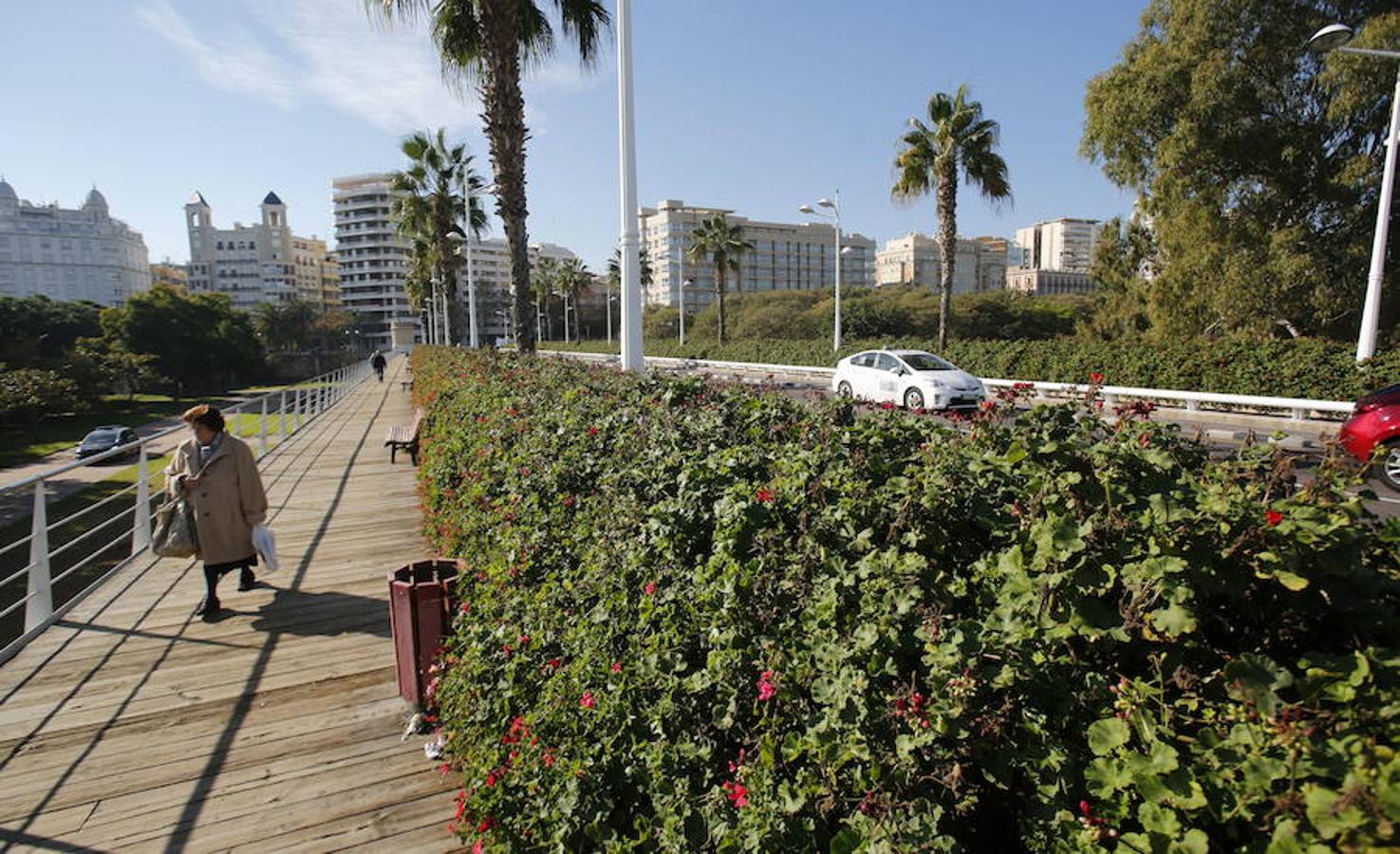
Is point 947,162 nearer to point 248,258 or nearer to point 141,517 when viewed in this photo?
point 141,517

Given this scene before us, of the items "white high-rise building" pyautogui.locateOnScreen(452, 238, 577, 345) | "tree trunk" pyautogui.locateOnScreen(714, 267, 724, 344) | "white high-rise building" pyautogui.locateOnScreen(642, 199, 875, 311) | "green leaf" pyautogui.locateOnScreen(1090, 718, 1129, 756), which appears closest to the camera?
"green leaf" pyautogui.locateOnScreen(1090, 718, 1129, 756)

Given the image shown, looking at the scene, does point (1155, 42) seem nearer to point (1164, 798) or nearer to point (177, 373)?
point (1164, 798)

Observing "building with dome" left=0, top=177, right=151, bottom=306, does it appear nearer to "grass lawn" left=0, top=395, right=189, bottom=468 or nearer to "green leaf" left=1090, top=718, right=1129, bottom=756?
"grass lawn" left=0, top=395, right=189, bottom=468

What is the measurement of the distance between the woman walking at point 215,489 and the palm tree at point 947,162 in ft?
77.1

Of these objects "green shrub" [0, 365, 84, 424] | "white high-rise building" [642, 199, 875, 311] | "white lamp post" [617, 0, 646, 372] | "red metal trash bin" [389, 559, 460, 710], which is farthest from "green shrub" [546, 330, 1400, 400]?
"white high-rise building" [642, 199, 875, 311]

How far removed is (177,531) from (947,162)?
26337 mm

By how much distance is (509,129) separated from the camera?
13.7 meters

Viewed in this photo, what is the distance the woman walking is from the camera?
5.60m

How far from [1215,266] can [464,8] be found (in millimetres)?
22929

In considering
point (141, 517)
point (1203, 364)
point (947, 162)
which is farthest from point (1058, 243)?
point (141, 517)

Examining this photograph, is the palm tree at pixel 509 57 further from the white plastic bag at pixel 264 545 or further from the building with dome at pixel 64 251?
the building with dome at pixel 64 251

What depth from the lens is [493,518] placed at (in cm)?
429

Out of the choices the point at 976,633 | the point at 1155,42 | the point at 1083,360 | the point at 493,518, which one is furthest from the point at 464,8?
the point at 1155,42

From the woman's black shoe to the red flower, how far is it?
17.4 ft
